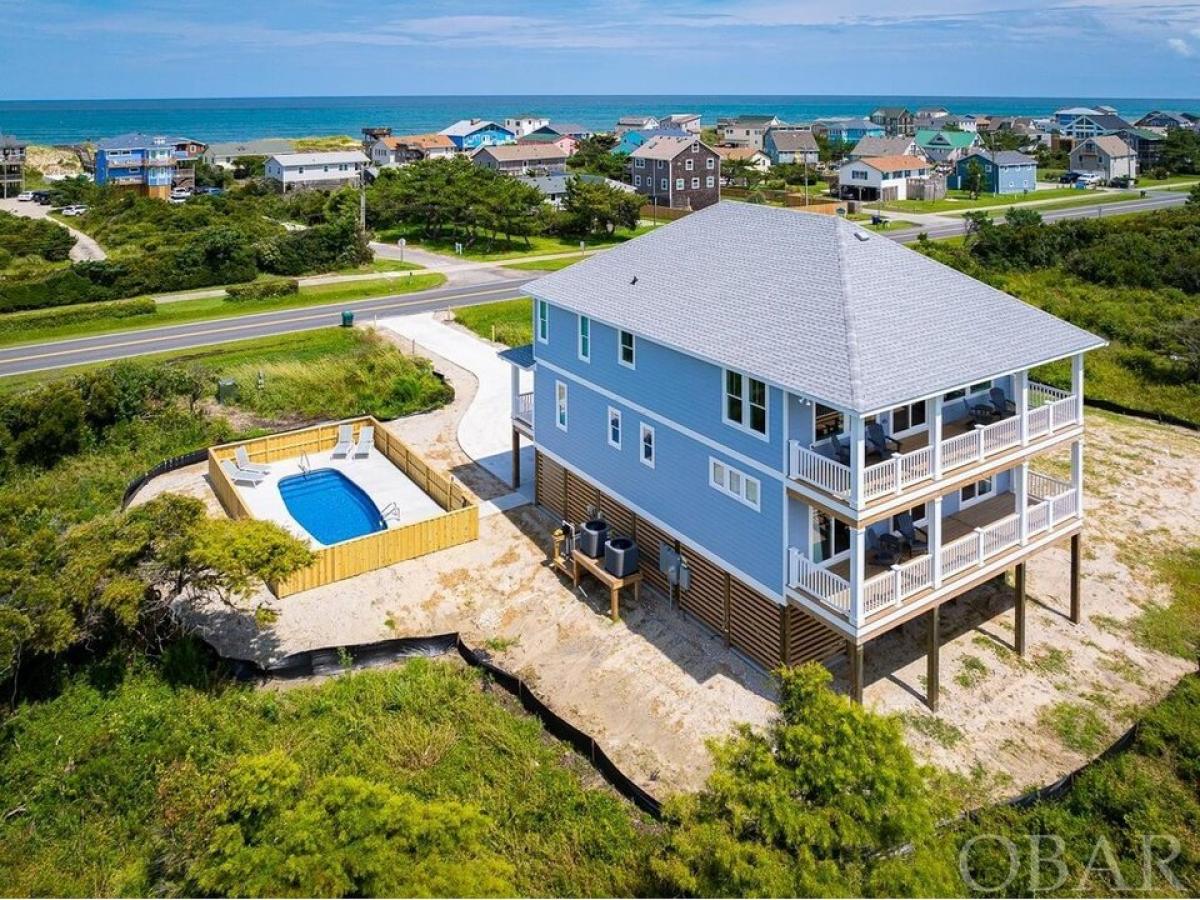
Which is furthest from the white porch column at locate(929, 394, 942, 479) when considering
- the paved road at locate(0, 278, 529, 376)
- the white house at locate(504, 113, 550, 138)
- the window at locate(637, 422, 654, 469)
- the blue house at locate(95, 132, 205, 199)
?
the white house at locate(504, 113, 550, 138)

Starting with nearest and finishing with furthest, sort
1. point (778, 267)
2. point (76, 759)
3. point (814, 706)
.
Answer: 1. point (814, 706)
2. point (76, 759)
3. point (778, 267)

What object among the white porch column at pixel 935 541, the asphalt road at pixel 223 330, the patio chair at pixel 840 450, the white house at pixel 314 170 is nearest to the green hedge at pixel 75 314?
the asphalt road at pixel 223 330

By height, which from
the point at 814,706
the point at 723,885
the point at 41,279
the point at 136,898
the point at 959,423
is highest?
the point at 41,279

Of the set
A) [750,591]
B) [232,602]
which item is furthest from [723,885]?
[232,602]

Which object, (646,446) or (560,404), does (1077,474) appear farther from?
(560,404)

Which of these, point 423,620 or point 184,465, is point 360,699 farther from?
point 184,465

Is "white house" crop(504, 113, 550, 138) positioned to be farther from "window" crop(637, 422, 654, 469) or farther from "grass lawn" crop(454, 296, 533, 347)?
"window" crop(637, 422, 654, 469)
